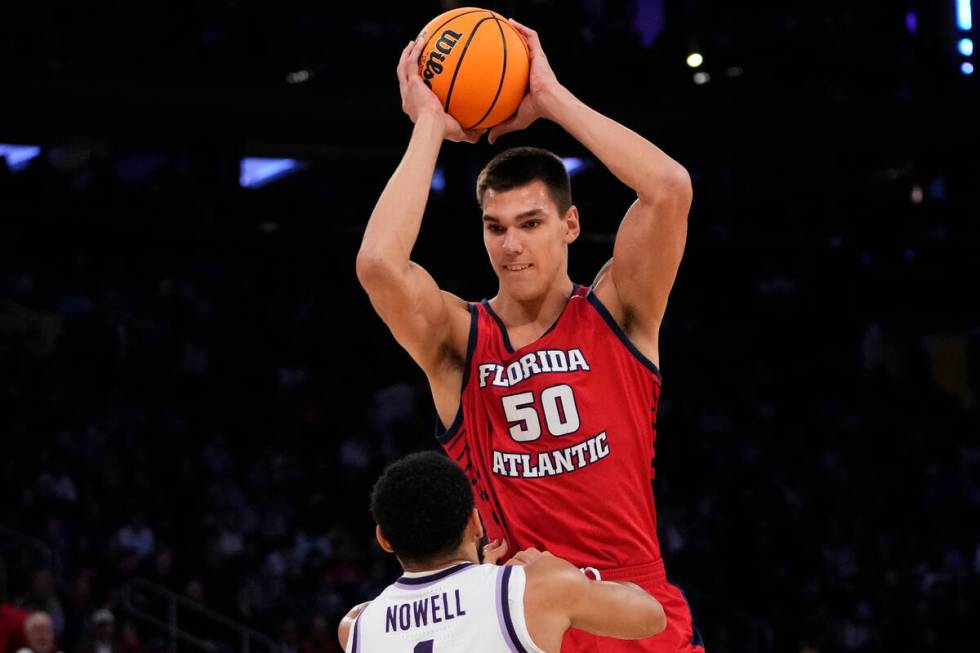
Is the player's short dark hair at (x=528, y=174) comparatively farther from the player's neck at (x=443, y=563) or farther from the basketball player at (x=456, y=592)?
the player's neck at (x=443, y=563)

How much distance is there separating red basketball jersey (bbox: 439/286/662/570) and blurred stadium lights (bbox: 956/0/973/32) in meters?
12.1

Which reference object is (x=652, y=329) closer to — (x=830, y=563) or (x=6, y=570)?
(x=6, y=570)

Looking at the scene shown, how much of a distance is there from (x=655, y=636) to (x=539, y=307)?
114cm

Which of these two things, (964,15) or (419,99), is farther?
(964,15)

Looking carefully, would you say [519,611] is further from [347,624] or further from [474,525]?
[347,624]

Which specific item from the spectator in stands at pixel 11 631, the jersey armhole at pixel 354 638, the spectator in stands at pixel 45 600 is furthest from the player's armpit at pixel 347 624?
the spectator in stands at pixel 45 600

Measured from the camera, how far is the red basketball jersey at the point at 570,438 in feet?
14.4

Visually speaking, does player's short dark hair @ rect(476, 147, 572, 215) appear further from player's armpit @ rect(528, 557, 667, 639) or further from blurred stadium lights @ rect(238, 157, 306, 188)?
blurred stadium lights @ rect(238, 157, 306, 188)

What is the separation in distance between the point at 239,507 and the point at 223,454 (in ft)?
2.84

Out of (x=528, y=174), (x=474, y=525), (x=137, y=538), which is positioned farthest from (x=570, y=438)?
(x=137, y=538)

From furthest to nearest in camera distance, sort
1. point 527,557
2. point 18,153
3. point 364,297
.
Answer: point 364,297, point 18,153, point 527,557

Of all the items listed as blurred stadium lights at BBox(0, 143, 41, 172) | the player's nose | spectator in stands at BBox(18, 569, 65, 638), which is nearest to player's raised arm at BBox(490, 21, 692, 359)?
the player's nose

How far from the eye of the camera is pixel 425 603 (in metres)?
3.79

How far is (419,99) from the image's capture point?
452 centimetres
